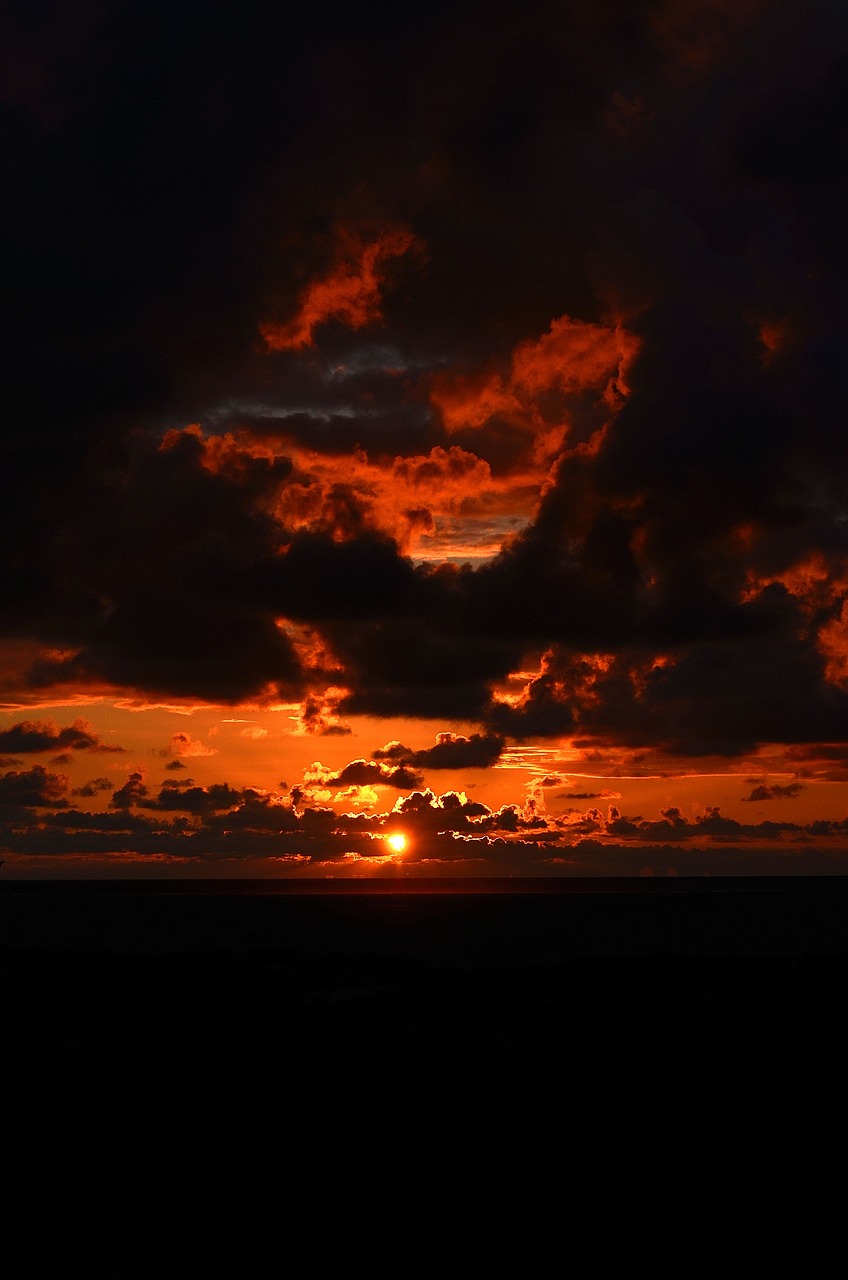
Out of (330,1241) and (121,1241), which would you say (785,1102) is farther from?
(121,1241)

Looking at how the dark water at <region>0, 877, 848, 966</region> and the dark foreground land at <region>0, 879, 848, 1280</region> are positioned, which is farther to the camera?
the dark water at <region>0, 877, 848, 966</region>

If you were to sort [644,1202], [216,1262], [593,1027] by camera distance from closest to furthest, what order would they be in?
[216,1262], [644,1202], [593,1027]

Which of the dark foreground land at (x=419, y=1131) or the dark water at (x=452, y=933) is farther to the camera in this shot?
the dark water at (x=452, y=933)

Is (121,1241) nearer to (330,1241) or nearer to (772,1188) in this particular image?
(330,1241)

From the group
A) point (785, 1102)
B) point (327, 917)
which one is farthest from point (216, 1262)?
point (327, 917)

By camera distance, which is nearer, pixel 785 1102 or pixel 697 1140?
pixel 697 1140

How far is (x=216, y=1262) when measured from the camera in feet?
51.9

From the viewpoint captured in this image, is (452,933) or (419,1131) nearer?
(419,1131)

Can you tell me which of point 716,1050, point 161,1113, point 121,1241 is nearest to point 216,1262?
point 121,1241

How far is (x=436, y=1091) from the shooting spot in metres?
23.6

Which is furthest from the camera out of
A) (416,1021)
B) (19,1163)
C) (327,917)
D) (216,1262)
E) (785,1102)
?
(327,917)

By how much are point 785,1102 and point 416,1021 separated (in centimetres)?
1591

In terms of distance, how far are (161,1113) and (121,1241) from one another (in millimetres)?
6289

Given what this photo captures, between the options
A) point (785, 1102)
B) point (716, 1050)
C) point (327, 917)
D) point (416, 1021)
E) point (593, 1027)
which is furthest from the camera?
point (327, 917)
